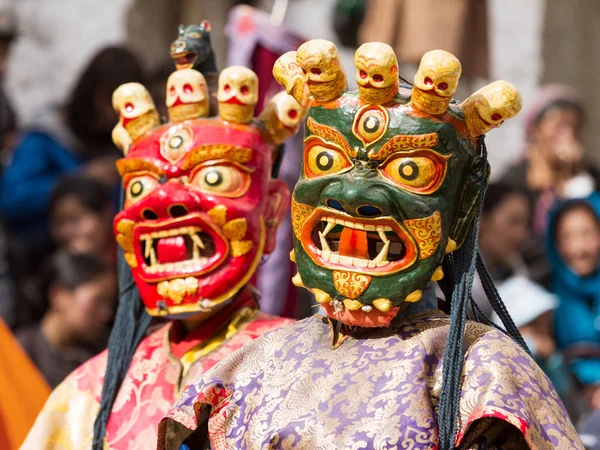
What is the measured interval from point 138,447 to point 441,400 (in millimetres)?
871

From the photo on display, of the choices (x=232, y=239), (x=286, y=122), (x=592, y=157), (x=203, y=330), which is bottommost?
(x=592, y=157)

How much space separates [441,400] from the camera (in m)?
2.71

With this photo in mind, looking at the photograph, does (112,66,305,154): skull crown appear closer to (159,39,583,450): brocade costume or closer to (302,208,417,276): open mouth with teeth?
(159,39,583,450): brocade costume

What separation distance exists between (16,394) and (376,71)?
1780 millimetres

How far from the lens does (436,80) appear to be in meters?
2.75

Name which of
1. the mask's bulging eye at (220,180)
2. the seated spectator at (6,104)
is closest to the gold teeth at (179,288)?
the mask's bulging eye at (220,180)

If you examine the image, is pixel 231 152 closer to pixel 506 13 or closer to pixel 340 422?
pixel 340 422

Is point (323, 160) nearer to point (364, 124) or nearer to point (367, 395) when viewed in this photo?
point (364, 124)

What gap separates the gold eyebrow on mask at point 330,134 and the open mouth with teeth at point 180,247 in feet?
1.84

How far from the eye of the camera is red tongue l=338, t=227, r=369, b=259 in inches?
111

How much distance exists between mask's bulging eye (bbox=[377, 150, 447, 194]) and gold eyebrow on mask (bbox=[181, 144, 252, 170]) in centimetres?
67

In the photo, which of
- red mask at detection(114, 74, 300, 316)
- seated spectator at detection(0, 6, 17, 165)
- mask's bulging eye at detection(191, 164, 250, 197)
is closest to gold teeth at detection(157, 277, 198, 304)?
red mask at detection(114, 74, 300, 316)

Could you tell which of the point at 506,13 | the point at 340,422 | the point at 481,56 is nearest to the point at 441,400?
the point at 340,422

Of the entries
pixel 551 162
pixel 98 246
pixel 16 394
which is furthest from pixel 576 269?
pixel 16 394
